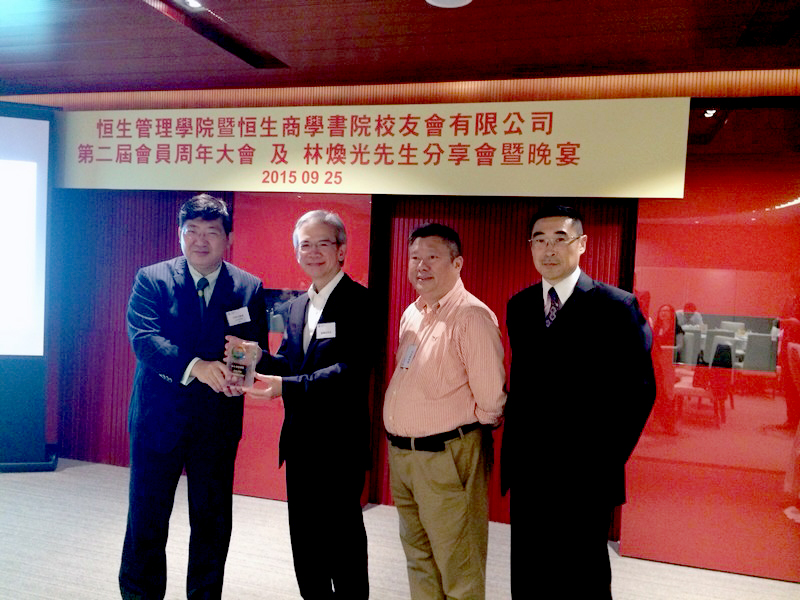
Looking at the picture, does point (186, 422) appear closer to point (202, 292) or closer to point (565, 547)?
point (202, 292)

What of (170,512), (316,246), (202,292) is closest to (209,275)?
(202,292)

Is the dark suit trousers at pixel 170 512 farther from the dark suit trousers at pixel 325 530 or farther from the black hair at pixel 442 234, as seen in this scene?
the black hair at pixel 442 234

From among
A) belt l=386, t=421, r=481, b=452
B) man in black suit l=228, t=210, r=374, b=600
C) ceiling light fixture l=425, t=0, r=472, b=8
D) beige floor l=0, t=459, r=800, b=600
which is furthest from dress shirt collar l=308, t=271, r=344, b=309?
beige floor l=0, t=459, r=800, b=600

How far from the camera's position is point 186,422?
2404 mm

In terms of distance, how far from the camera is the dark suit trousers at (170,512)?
2404mm

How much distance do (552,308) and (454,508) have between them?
0.84 meters

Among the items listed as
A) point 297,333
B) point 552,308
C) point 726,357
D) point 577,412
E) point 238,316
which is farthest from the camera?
point 726,357

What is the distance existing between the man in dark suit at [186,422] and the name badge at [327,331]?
0.43 m

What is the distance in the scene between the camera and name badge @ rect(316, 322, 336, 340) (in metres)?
2.24

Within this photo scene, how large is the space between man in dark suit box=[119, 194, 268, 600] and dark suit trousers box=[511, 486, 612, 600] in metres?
1.25

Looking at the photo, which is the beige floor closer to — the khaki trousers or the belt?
the khaki trousers

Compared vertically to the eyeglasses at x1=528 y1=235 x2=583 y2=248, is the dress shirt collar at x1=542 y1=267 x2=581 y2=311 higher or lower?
lower

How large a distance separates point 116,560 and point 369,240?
231 centimetres

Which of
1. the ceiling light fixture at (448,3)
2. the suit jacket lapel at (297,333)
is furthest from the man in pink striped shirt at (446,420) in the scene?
the ceiling light fixture at (448,3)
